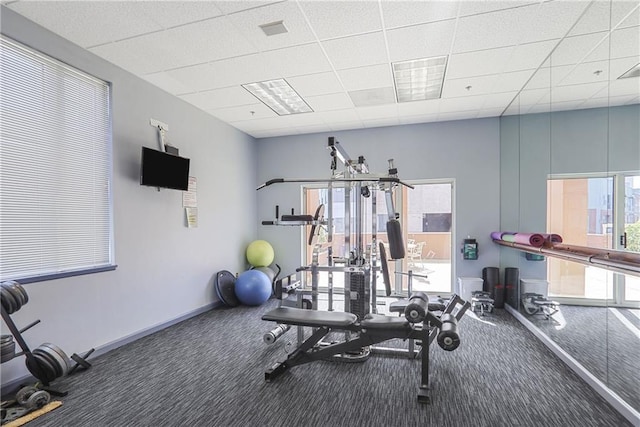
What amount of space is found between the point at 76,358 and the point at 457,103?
5.26 metres

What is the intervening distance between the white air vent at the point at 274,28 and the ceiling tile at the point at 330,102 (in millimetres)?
1415

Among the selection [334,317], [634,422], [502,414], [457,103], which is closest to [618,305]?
[634,422]

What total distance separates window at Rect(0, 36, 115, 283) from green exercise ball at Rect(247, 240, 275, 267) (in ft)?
8.13

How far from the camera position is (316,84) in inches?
145

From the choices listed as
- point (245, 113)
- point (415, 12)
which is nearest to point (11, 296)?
point (245, 113)

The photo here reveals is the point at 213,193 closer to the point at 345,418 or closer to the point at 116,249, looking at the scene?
the point at 116,249

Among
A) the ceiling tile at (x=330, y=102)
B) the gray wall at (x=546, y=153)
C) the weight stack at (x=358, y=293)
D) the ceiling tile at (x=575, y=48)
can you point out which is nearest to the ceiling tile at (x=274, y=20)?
Result: the ceiling tile at (x=330, y=102)

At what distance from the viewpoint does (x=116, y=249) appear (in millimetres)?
3252

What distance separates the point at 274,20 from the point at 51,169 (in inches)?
93.3

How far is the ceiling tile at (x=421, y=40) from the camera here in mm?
2621

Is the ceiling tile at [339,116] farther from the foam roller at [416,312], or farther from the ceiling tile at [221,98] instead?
the foam roller at [416,312]

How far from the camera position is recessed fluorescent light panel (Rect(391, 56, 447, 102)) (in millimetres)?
3238

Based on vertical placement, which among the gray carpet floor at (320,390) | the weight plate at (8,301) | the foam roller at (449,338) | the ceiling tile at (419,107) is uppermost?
the ceiling tile at (419,107)

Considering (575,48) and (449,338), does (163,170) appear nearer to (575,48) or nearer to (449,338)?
(449,338)
